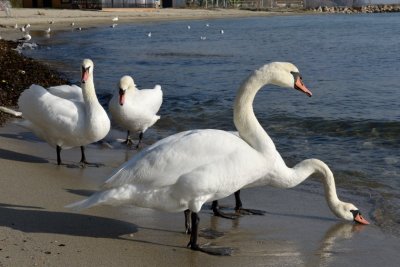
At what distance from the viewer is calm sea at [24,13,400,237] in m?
8.70

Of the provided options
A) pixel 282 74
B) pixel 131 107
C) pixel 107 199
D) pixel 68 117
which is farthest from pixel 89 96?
pixel 107 199

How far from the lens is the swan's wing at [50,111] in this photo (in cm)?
804

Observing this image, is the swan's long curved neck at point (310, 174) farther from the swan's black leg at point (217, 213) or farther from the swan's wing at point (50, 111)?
the swan's wing at point (50, 111)

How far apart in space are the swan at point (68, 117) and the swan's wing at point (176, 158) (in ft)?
8.81

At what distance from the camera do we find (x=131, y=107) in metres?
9.84

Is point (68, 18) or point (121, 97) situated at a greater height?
point (121, 97)

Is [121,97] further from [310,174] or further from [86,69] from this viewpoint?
[310,174]

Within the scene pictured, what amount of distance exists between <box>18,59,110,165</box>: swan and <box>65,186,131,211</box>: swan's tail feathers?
2.83 meters

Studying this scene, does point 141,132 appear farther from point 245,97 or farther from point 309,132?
point 245,97

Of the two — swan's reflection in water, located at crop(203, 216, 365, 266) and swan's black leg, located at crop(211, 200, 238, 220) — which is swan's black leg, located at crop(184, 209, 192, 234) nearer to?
swan's reflection in water, located at crop(203, 216, 365, 266)

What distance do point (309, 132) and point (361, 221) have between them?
5096 millimetres

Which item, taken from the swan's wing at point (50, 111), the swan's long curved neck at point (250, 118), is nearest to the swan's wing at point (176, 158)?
the swan's long curved neck at point (250, 118)

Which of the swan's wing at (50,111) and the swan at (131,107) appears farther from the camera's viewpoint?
the swan at (131,107)

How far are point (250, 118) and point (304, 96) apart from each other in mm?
9325
